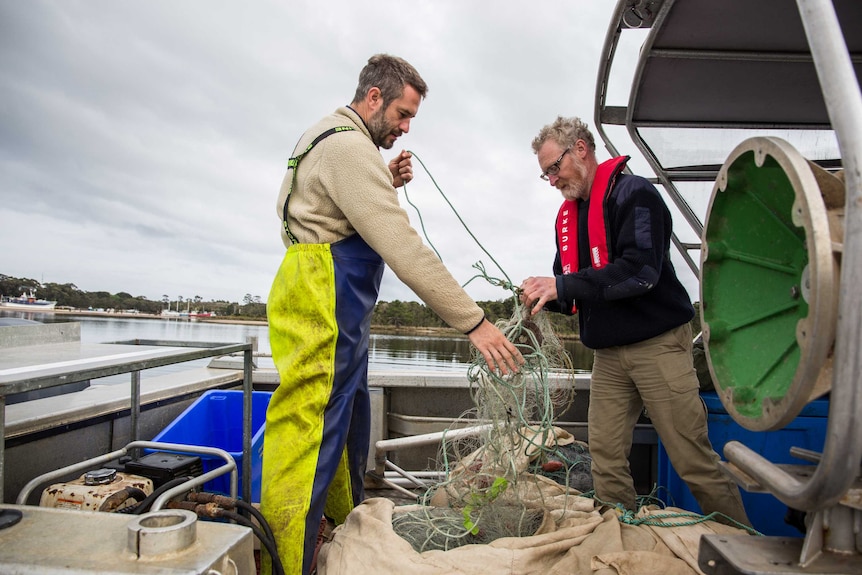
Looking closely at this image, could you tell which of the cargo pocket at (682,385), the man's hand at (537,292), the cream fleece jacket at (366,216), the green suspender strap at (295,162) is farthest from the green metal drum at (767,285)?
the green suspender strap at (295,162)

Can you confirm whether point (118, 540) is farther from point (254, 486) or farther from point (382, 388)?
point (382, 388)

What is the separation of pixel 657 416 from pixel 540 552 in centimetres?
95

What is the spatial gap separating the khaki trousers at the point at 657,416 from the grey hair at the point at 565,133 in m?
1.07

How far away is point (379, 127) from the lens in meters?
2.30

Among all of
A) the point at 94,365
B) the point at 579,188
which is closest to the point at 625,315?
the point at 579,188

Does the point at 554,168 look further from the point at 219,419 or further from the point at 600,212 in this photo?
the point at 219,419

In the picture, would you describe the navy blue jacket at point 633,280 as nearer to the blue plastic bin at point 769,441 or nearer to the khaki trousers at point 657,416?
the khaki trousers at point 657,416

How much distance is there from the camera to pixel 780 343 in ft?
3.84

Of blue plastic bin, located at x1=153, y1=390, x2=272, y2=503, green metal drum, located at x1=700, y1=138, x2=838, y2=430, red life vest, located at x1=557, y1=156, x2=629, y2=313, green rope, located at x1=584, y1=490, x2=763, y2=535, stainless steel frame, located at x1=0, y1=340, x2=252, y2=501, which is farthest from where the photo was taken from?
blue plastic bin, located at x1=153, y1=390, x2=272, y2=503

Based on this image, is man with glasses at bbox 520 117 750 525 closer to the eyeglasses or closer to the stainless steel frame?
the eyeglasses

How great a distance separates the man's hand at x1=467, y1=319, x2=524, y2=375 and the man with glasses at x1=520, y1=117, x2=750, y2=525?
1.57 ft

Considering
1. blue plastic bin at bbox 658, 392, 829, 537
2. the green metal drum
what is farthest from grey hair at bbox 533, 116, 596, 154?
the green metal drum

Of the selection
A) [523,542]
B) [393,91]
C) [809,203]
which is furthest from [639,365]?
[809,203]

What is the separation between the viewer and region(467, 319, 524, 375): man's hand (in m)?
2.03
